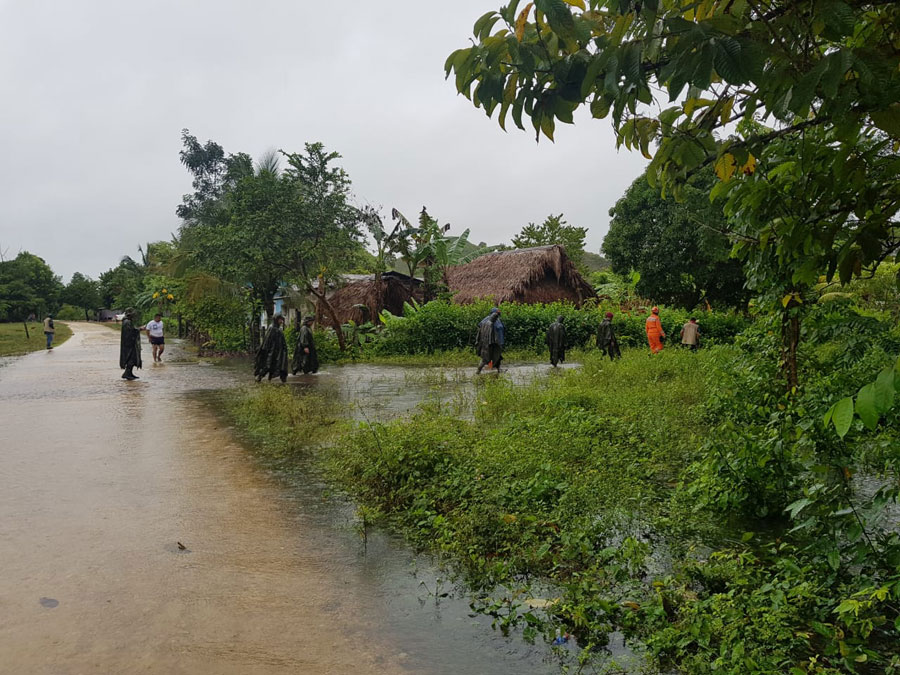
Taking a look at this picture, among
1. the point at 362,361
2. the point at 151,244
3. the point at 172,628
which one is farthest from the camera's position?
the point at 151,244

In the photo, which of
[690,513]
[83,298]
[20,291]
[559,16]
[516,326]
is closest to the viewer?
[559,16]

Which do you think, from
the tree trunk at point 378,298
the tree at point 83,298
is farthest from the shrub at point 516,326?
the tree at point 83,298

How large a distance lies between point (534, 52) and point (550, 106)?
218 mm

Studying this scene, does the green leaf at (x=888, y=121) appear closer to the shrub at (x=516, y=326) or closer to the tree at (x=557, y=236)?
the shrub at (x=516, y=326)

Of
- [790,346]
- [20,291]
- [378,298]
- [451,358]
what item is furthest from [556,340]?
[20,291]

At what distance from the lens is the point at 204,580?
165 inches

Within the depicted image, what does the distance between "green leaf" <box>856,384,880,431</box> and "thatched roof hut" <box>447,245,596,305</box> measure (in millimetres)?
24443

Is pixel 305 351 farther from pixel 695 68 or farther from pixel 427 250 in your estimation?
pixel 695 68

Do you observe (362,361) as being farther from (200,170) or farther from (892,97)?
(200,170)

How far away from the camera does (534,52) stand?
2436mm

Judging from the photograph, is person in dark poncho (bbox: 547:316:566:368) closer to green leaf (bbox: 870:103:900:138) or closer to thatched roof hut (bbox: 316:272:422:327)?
thatched roof hut (bbox: 316:272:422:327)

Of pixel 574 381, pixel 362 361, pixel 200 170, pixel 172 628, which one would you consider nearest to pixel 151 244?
pixel 200 170

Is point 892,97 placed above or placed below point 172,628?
above

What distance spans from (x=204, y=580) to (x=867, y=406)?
386 cm
